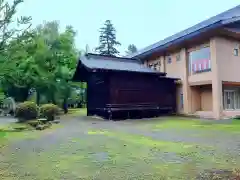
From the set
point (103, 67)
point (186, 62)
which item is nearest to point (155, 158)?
point (103, 67)

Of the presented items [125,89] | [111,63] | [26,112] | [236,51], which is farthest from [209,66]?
[26,112]

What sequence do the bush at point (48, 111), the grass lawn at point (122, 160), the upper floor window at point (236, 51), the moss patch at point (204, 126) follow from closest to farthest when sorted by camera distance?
the grass lawn at point (122, 160)
the moss patch at point (204, 126)
the bush at point (48, 111)
the upper floor window at point (236, 51)

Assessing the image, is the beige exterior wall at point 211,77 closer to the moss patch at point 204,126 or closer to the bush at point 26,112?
the moss patch at point 204,126

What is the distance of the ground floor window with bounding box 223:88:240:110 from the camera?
60.6 feet

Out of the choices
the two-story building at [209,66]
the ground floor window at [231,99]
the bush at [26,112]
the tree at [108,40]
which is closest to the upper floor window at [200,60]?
the two-story building at [209,66]

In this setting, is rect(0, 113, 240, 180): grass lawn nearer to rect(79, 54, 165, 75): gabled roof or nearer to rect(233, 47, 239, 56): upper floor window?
rect(79, 54, 165, 75): gabled roof

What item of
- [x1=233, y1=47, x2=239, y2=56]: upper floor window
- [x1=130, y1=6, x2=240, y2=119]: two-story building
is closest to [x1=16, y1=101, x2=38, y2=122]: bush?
[x1=130, y1=6, x2=240, y2=119]: two-story building

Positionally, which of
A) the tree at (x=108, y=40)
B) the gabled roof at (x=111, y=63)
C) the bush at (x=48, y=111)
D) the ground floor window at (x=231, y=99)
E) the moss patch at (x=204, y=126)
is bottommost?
the moss patch at (x=204, y=126)

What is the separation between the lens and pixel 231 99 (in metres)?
18.8

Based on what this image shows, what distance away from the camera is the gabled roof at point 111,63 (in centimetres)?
1772

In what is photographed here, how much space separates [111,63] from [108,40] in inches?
1461

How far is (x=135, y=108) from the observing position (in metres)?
18.2

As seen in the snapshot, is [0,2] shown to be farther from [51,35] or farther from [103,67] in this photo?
[51,35]

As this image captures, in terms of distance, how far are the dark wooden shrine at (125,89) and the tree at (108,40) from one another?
3413cm
